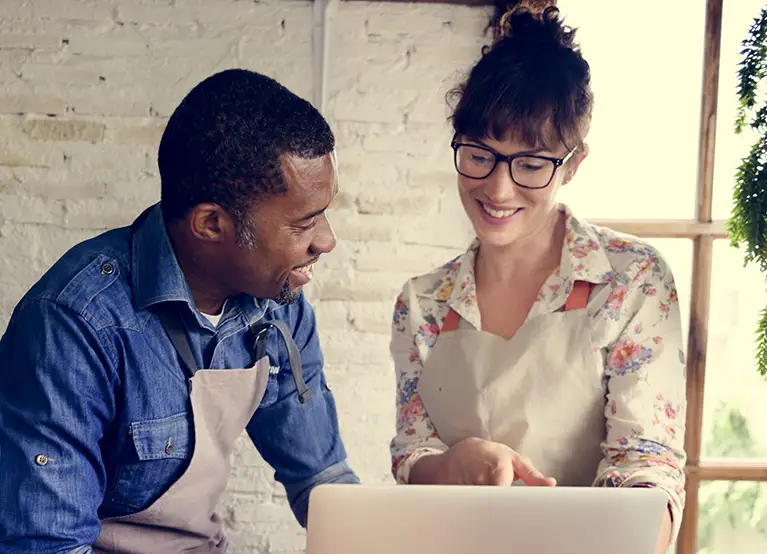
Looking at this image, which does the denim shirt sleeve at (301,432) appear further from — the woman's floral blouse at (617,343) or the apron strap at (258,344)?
the woman's floral blouse at (617,343)

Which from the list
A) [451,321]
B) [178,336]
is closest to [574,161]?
[451,321]

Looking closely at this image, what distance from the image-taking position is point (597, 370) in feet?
4.86

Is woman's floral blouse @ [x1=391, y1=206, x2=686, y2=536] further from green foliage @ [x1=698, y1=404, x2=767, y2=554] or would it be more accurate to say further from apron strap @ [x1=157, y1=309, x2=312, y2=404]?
green foliage @ [x1=698, y1=404, x2=767, y2=554]

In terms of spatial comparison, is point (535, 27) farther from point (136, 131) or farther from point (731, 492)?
point (731, 492)

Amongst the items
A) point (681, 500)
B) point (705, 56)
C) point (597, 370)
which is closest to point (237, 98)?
point (597, 370)

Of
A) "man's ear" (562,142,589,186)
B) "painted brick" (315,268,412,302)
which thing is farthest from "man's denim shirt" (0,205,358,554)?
"painted brick" (315,268,412,302)

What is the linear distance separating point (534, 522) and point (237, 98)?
2.54 feet

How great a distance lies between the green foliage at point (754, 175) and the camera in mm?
1365

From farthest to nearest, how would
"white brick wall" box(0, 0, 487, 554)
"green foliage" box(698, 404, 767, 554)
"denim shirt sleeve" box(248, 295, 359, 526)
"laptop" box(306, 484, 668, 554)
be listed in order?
"green foliage" box(698, 404, 767, 554) < "white brick wall" box(0, 0, 487, 554) < "denim shirt sleeve" box(248, 295, 359, 526) < "laptop" box(306, 484, 668, 554)

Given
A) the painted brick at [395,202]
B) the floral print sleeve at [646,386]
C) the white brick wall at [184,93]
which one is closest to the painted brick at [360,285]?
the white brick wall at [184,93]

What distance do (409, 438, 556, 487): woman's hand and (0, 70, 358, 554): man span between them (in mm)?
346

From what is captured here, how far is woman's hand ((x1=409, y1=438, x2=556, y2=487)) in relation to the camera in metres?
1.27

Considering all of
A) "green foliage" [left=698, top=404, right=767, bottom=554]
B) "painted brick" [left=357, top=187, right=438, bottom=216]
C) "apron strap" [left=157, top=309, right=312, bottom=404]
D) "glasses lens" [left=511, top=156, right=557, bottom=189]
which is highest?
"glasses lens" [left=511, top=156, right=557, bottom=189]

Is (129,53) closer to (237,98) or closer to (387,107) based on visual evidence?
(387,107)
